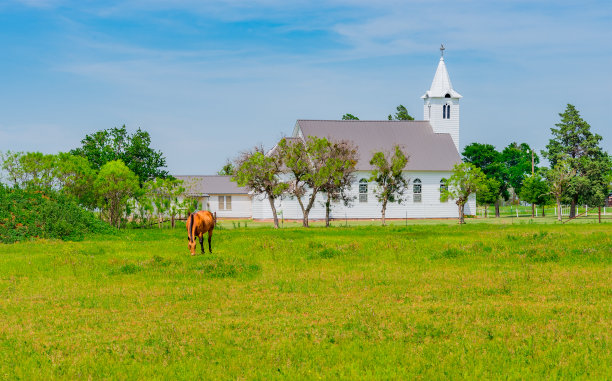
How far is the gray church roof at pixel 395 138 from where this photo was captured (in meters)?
68.7

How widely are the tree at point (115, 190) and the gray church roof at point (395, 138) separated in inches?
1088

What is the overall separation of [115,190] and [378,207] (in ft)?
106

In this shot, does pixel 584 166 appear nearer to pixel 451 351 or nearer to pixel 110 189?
pixel 110 189

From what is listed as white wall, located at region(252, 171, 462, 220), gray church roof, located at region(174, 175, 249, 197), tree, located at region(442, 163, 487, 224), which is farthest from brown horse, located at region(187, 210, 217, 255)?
gray church roof, located at region(174, 175, 249, 197)

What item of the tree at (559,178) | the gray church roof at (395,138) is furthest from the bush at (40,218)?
the tree at (559,178)

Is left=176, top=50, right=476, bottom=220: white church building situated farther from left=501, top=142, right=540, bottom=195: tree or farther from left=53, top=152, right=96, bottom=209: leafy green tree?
left=53, top=152, right=96, bottom=209: leafy green tree

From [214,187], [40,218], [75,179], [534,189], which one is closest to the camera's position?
[40,218]

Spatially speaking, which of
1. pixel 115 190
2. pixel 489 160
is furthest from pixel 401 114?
pixel 115 190

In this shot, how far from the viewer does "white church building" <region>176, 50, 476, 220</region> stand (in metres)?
66.9

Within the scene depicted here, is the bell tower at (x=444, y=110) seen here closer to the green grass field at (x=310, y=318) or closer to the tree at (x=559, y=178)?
the tree at (x=559, y=178)

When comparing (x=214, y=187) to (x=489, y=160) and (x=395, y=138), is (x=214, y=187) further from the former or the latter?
(x=489, y=160)

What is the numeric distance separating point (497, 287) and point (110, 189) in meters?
35.2

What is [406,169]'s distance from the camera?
67.9 metres

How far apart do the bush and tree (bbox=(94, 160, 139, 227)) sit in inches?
353
